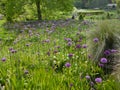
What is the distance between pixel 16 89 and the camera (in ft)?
14.3

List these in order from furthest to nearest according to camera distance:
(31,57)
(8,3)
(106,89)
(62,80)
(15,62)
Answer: (8,3)
(31,57)
(15,62)
(62,80)
(106,89)

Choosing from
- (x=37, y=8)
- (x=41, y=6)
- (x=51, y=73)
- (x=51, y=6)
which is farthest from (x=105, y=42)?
(x=41, y=6)

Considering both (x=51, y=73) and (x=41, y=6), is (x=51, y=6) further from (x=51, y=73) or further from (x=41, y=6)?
(x=51, y=73)

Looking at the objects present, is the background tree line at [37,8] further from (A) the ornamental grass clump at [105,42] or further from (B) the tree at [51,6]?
(A) the ornamental grass clump at [105,42]

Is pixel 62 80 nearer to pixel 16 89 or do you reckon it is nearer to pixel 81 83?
pixel 81 83

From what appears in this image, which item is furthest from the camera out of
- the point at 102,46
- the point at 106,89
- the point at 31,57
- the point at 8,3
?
the point at 8,3

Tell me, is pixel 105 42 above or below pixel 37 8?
above

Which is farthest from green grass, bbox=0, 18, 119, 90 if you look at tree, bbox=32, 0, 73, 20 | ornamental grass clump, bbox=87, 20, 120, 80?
tree, bbox=32, 0, 73, 20

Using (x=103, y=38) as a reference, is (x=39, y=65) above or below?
below

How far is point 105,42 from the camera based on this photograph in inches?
219

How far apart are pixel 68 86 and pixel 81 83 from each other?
21 centimetres

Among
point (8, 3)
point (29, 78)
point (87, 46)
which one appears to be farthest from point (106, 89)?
point (8, 3)

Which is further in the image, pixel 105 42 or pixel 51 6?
pixel 51 6

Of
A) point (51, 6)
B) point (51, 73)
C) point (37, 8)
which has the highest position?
point (51, 73)
